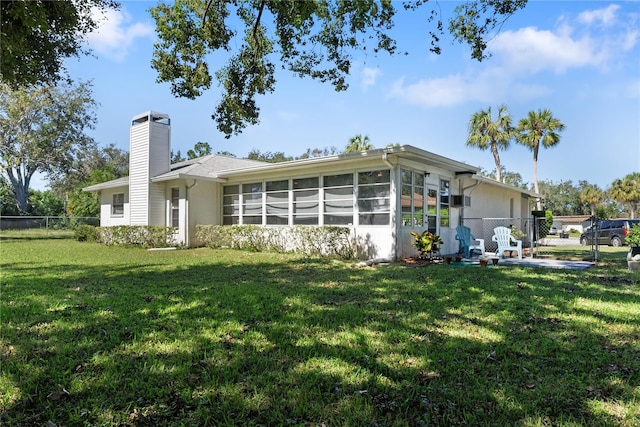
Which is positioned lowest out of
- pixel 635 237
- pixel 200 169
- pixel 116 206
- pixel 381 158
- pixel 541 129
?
pixel 635 237

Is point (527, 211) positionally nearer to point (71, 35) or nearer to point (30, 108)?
point (71, 35)

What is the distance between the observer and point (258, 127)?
36.3 feet

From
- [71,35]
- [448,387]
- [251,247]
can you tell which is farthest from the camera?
[251,247]

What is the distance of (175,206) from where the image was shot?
1546 cm

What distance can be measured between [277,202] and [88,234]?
10.7 meters

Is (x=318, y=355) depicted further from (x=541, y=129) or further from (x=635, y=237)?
(x=541, y=129)

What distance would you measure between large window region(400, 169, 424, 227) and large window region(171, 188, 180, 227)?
380 inches

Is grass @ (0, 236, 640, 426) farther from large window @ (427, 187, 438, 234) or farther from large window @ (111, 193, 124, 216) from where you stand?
large window @ (111, 193, 124, 216)

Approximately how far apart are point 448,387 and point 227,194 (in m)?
13.3

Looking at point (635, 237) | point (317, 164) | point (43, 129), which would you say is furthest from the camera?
point (43, 129)

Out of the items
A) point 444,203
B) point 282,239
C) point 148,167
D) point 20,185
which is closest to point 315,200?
point 282,239

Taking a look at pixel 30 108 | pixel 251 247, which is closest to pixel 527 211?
pixel 251 247

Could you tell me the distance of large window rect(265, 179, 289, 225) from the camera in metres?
12.8

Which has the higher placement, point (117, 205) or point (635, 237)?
point (117, 205)
